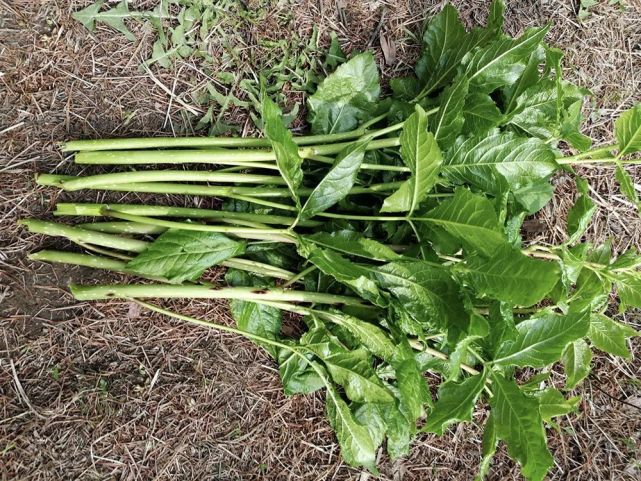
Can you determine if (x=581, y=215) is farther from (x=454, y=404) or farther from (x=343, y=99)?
(x=343, y=99)

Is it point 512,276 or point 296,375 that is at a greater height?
point 512,276

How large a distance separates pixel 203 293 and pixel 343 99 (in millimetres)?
668

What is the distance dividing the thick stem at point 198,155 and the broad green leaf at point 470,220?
0.28 meters

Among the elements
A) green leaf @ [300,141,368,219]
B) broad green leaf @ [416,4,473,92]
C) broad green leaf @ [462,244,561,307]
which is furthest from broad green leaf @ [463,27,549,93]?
broad green leaf @ [462,244,561,307]

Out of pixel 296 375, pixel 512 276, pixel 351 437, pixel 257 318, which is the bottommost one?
pixel 351 437

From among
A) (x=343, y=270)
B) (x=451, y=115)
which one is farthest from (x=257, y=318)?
(x=451, y=115)

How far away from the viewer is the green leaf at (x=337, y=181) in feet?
4.28

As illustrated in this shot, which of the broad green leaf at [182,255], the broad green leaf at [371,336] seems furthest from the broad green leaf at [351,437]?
the broad green leaf at [182,255]

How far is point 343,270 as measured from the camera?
1.25 m

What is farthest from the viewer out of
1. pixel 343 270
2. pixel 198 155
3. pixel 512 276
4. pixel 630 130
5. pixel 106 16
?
pixel 106 16

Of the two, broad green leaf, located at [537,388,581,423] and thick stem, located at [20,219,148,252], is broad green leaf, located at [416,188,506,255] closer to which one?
broad green leaf, located at [537,388,581,423]

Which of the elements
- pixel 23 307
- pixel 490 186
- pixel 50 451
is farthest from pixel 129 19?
pixel 50 451

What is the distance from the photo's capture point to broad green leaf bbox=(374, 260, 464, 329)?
1247mm

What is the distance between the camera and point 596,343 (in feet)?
4.96
